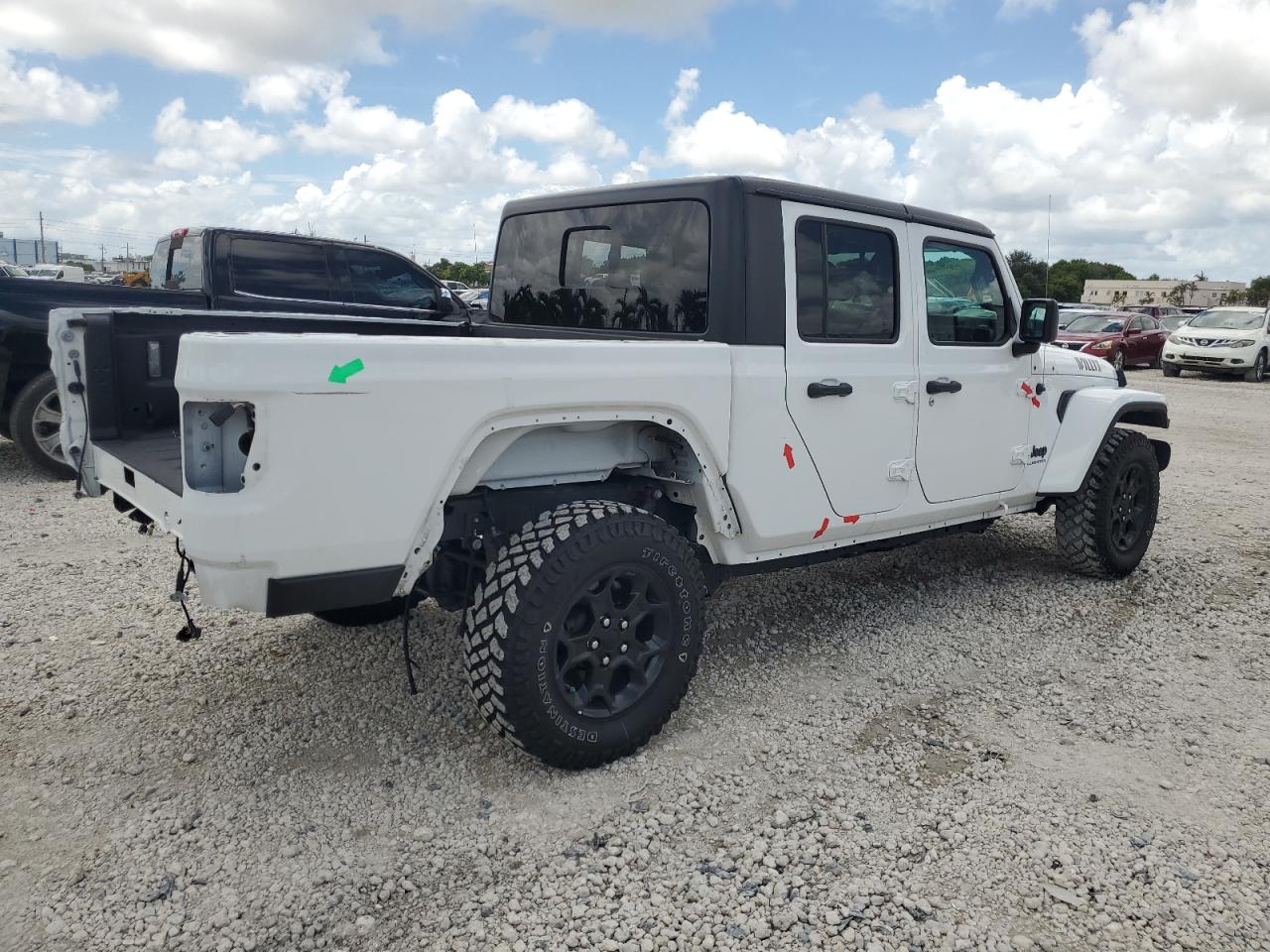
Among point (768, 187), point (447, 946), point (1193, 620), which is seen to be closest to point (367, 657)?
point (447, 946)

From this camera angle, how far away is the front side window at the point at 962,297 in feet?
13.6

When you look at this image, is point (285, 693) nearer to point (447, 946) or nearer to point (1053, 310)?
point (447, 946)

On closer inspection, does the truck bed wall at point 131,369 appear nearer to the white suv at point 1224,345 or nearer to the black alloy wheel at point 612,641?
the black alloy wheel at point 612,641

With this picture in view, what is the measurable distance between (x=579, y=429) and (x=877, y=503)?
1.45 m

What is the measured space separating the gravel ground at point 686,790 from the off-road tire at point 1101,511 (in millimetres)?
373

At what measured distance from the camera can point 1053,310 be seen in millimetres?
4398

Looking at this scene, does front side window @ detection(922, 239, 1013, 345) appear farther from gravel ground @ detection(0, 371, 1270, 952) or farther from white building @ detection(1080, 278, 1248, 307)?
white building @ detection(1080, 278, 1248, 307)

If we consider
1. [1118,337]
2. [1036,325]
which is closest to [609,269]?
[1036,325]

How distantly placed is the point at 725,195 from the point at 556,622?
5.42 feet

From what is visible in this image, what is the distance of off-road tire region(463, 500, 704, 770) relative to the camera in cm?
281

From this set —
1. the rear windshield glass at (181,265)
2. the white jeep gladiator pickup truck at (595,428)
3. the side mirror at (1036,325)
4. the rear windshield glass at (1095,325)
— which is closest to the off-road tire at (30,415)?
Result: the rear windshield glass at (181,265)

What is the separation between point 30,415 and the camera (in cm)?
691

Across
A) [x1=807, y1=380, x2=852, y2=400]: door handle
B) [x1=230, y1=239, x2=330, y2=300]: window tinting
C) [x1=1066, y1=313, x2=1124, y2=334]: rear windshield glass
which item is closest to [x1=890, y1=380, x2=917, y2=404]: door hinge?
[x1=807, y1=380, x2=852, y2=400]: door handle

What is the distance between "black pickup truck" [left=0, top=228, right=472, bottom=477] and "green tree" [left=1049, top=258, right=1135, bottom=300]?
7115cm
